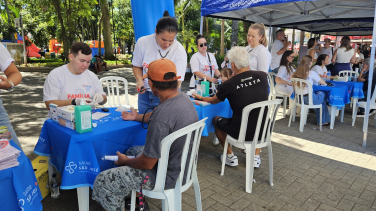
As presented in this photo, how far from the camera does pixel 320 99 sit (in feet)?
16.6

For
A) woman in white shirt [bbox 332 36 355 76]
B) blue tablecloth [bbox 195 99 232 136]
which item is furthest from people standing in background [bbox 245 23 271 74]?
woman in white shirt [bbox 332 36 355 76]

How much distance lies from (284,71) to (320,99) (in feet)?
3.17

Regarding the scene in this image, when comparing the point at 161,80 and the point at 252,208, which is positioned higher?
the point at 161,80

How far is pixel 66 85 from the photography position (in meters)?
2.63

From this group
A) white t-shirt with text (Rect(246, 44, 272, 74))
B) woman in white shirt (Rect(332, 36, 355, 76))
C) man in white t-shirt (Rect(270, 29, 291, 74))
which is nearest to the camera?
white t-shirt with text (Rect(246, 44, 272, 74))

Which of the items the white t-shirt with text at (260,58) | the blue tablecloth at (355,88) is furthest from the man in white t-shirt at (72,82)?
the blue tablecloth at (355,88)

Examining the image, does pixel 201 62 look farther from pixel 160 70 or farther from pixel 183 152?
pixel 183 152

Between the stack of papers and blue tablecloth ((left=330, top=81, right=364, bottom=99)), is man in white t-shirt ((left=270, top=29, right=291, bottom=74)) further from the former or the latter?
the stack of papers

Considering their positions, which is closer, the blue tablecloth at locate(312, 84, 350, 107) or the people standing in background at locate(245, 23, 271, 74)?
the people standing in background at locate(245, 23, 271, 74)

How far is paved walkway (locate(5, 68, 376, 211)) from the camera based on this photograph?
2576 mm

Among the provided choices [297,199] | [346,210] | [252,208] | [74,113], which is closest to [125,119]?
[74,113]

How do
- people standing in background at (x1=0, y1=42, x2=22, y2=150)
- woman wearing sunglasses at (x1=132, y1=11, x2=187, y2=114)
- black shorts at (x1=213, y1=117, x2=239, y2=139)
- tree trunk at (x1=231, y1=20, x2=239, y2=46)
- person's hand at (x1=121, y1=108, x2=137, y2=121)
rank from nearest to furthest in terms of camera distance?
people standing in background at (x1=0, y1=42, x2=22, y2=150) < person's hand at (x1=121, y1=108, x2=137, y2=121) < woman wearing sunglasses at (x1=132, y1=11, x2=187, y2=114) < black shorts at (x1=213, y1=117, x2=239, y2=139) < tree trunk at (x1=231, y1=20, x2=239, y2=46)

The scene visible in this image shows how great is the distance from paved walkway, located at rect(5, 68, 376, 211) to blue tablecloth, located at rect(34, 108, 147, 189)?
2.17 ft

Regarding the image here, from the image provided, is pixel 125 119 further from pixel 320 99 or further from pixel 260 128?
pixel 320 99
